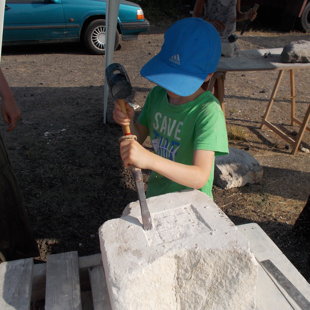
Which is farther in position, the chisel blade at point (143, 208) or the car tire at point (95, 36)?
the car tire at point (95, 36)

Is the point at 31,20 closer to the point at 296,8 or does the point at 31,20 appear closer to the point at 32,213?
the point at 32,213

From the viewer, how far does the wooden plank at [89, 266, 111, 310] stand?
1512 mm

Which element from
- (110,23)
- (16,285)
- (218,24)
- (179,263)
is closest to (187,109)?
(179,263)

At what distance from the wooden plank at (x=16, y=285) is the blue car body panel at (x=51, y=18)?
572 cm

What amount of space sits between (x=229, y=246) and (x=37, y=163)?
275cm

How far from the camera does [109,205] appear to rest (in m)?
3.07

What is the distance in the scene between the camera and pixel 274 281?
166 cm

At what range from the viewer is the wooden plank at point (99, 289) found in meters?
1.51

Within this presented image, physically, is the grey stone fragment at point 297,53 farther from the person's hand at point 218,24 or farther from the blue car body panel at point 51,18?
the blue car body panel at point 51,18

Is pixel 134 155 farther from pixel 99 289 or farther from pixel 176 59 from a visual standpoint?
pixel 99 289

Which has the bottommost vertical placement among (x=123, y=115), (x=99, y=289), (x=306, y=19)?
(x=306, y=19)

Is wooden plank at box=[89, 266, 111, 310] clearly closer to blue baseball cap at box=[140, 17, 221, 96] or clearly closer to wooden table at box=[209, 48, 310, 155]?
blue baseball cap at box=[140, 17, 221, 96]

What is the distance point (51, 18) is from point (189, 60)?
582 cm

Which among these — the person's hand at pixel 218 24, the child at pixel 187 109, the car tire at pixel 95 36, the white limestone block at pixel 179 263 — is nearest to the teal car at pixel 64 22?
the car tire at pixel 95 36
